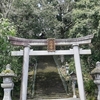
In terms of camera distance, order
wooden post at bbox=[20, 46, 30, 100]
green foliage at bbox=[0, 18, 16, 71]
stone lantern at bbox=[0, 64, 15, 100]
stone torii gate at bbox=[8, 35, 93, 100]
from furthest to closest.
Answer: green foliage at bbox=[0, 18, 16, 71] < stone torii gate at bbox=[8, 35, 93, 100] < wooden post at bbox=[20, 46, 30, 100] < stone lantern at bbox=[0, 64, 15, 100]

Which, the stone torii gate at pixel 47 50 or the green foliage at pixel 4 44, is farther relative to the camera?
the green foliage at pixel 4 44

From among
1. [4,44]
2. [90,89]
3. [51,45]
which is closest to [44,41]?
[51,45]

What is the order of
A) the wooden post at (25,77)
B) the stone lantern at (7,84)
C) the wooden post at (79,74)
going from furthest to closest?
the wooden post at (79,74) → the wooden post at (25,77) → the stone lantern at (7,84)

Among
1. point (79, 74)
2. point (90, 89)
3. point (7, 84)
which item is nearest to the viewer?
point (7, 84)

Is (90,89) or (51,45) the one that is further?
(90,89)

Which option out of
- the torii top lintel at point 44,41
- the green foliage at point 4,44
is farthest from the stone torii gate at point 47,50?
the green foliage at point 4,44

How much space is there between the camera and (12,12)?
14781 millimetres

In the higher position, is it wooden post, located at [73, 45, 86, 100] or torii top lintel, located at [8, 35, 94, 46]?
torii top lintel, located at [8, 35, 94, 46]

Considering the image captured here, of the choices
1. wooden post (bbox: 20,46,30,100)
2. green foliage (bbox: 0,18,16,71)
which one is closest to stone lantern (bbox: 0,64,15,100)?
wooden post (bbox: 20,46,30,100)

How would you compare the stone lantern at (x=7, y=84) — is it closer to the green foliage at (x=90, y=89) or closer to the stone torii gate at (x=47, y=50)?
the stone torii gate at (x=47, y=50)

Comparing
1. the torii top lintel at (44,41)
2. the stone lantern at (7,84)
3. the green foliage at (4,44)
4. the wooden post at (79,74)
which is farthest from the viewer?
the green foliage at (4,44)

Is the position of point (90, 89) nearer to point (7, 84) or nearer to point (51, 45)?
point (51, 45)

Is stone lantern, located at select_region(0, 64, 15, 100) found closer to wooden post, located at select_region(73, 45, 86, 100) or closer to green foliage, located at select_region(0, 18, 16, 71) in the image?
green foliage, located at select_region(0, 18, 16, 71)

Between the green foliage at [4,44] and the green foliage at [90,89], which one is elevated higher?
the green foliage at [4,44]
